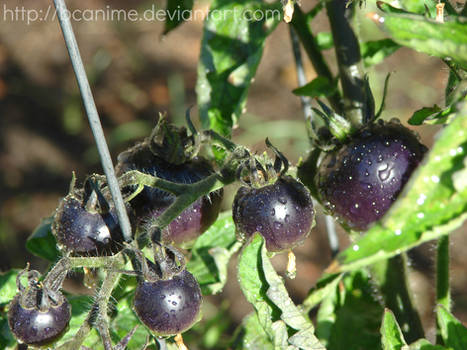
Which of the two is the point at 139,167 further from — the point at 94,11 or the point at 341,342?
the point at 94,11

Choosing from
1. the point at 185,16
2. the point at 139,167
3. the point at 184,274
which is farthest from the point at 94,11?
the point at 184,274

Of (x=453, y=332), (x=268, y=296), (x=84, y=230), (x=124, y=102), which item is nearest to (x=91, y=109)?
(x=84, y=230)

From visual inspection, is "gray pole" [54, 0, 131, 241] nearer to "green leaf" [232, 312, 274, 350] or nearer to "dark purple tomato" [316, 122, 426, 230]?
"dark purple tomato" [316, 122, 426, 230]

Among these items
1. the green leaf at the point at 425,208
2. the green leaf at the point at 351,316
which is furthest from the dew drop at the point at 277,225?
the green leaf at the point at 351,316

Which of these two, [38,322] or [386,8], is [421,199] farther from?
[38,322]

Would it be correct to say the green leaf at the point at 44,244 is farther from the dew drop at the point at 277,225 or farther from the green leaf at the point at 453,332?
the green leaf at the point at 453,332
